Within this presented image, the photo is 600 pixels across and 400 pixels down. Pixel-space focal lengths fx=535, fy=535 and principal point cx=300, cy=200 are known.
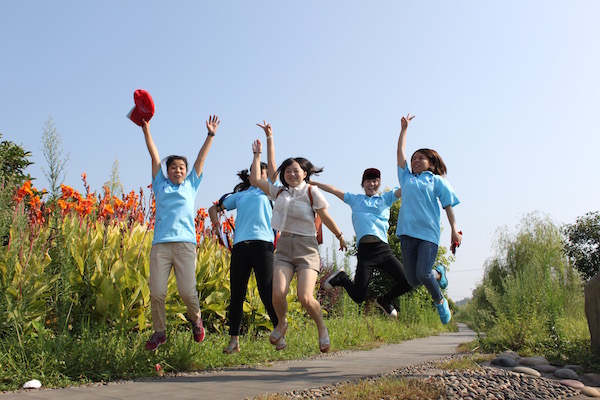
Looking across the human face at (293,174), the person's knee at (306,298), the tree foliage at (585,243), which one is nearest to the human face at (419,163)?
the human face at (293,174)

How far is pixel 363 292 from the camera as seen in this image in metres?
6.18

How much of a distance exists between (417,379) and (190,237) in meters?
2.34

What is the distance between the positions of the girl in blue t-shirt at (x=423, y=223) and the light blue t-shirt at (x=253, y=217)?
1.37 metres

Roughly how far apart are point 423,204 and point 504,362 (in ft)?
6.19

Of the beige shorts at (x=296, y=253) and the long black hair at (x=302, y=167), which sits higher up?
the long black hair at (x=302, y=167)

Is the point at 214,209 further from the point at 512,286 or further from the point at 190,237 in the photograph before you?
the point at 512,286

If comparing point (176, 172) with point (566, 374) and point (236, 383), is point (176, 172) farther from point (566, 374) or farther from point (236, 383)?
point (566, 374)

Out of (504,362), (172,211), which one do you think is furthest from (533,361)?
(172,211)

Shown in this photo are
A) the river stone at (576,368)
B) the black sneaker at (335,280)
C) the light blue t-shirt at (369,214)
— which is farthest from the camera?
the black sneaker at (335,280)

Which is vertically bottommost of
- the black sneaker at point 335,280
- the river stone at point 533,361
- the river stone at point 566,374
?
the river stone at point 566,374

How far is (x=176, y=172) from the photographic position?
16.6ft

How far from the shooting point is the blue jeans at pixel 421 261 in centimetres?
541

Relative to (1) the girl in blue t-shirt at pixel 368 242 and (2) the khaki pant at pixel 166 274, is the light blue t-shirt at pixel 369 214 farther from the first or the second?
(2) the khaki pant at pixel 166 274

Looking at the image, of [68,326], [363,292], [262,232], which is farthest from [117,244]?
[363,292]
